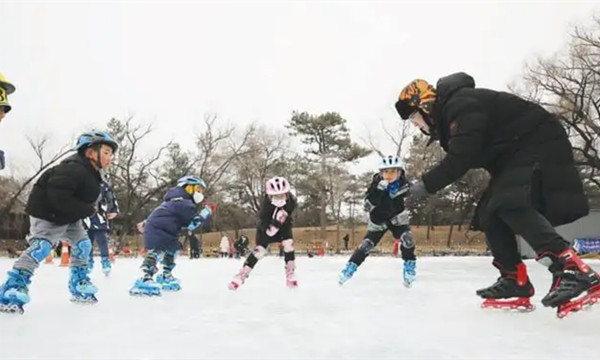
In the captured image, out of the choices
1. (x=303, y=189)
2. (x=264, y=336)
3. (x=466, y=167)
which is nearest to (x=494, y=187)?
(x=466, y=167)

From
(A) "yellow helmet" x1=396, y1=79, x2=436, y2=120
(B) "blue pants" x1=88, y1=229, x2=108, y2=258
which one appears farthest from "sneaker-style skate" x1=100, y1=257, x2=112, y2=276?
(A) "yellow helmet" x1=396, y1=79, x2=436, y2=120

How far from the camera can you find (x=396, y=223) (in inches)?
257

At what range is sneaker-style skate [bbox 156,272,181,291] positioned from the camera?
5824 mm

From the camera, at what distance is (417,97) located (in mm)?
3928

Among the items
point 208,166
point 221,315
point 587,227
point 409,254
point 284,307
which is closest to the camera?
point 221,315

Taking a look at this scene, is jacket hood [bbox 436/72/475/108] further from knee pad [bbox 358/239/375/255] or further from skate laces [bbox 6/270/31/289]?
skate laces [bbox 6/270/31/289]

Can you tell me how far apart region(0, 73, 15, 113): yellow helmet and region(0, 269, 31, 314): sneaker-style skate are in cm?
125

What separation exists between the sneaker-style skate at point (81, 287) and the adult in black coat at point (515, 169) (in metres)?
2.88

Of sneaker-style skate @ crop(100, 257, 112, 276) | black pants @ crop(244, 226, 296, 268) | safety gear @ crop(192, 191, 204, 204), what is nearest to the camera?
safety gear @ crop(192, 191, 204, 204)

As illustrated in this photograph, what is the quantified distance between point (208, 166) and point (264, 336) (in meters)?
36.8

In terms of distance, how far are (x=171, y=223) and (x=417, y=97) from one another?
3144 mm

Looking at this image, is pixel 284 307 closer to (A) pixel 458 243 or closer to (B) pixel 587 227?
(B) pixel 587 227

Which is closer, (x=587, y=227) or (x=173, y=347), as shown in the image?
(x=173, y=347)

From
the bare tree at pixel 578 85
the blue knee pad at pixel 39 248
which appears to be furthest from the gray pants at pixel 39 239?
the bare tree at pixel 578 85
